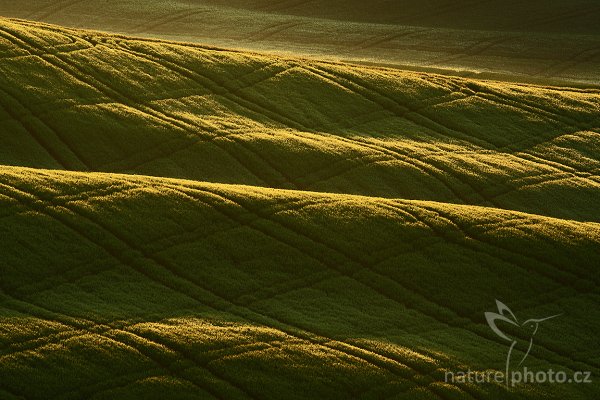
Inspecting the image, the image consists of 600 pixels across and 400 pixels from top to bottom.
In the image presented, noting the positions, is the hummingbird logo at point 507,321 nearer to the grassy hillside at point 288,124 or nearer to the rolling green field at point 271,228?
the rolling green field at point 271,228

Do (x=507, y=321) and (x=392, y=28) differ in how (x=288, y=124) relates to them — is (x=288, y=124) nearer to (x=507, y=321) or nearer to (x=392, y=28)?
(x=507, y=321)

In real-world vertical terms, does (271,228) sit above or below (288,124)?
below

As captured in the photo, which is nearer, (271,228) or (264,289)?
(264,289)

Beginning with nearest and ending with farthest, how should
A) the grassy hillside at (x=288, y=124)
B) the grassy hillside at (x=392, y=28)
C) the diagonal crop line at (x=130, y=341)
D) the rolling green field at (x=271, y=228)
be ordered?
the diagonal crop line at (x=130, y=341) → the rolling green field at (x=271, y=228) → the grassy hillside at (x=288, y=124) → the grassy hillside at (x=392, y=28)

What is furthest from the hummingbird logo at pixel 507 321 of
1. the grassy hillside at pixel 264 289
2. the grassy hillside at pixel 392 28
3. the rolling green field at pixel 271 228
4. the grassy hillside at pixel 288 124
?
the grassy hillside at pixel 392 28

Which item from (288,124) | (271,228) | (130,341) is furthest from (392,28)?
(130,341)

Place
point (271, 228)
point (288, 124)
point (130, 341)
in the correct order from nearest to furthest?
point (130, 341), point (271, 228), point (288, 124)

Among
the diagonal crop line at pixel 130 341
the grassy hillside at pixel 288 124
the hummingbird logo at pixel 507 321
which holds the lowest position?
the hummingbird logo at pixel 507 321

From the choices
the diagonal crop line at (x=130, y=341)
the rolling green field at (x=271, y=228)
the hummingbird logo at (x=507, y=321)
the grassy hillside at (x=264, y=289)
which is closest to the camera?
the diagonal crop line at (x=130, y=341)
